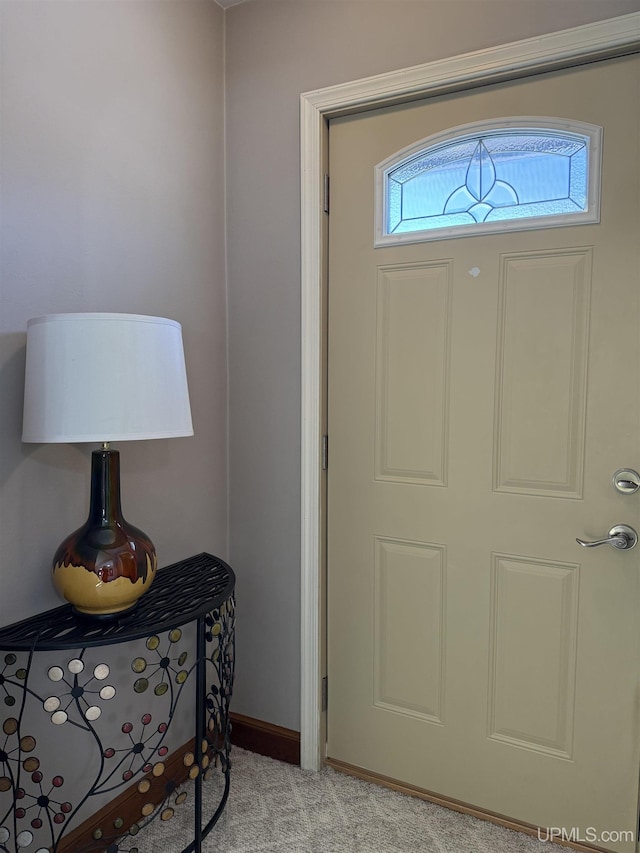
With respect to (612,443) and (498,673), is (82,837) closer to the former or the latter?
(498,673)

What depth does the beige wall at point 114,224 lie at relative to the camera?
1.34m

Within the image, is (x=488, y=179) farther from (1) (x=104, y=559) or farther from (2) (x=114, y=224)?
(1) (x=104, y=559)

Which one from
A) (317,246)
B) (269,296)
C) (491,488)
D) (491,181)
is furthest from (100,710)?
(491,181)

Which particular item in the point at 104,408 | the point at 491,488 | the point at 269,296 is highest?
the point at 269,296

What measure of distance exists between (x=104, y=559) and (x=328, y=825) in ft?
3.61

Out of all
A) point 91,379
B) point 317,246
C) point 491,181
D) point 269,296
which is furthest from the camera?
point 269,296

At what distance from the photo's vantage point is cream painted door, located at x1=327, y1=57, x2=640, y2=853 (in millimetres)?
1521

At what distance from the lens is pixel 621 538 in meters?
1.51

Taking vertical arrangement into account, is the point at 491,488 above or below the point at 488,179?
below

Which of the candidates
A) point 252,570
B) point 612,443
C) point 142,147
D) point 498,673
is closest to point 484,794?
point 498,673

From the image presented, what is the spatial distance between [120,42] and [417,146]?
0.90 m

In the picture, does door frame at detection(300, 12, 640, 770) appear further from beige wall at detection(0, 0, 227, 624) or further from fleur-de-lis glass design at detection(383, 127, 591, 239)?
beige wall at detection(0, 0, 227, 624)

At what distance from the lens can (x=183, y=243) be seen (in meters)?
1.83
